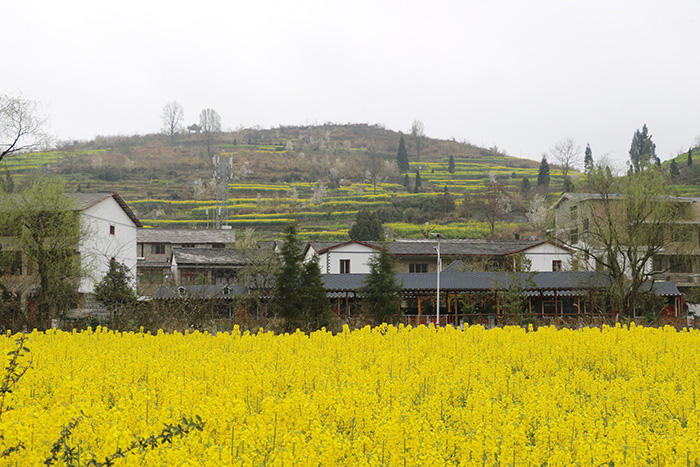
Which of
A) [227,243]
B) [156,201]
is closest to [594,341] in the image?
[227,243]

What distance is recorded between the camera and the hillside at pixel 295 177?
71.2 metres

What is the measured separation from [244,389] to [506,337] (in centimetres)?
783

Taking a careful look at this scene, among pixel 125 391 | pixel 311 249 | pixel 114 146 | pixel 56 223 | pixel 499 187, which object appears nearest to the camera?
pixel 125 391

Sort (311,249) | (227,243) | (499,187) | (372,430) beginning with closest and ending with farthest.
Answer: (372,430) < (311,249) < (227,243) < (499,187)

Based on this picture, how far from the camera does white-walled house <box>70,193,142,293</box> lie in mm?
38688

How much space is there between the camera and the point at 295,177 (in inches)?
3797

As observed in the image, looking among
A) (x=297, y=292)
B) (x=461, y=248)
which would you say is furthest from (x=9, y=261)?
(x=461, y=248)

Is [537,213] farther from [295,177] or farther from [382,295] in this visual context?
[382,295]

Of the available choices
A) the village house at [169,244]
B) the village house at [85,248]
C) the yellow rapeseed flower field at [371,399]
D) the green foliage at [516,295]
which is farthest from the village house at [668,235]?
the village house at [169,244]

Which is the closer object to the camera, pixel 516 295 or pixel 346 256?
pixel 516 295

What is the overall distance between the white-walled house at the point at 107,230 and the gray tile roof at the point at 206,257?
392 centimetres

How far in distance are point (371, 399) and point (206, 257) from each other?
42361 mm

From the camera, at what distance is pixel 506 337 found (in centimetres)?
1507

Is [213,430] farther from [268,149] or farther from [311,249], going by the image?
[268,149]
